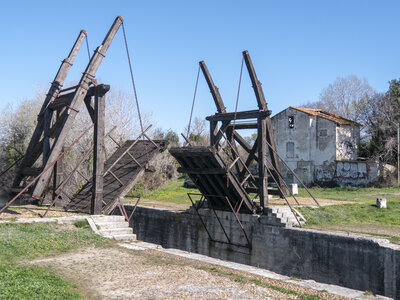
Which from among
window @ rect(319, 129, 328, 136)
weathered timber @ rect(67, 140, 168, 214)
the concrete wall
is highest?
window @ rect(319, 129, 328, 136)

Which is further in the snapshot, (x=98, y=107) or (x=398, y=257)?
(x=98, y=107)

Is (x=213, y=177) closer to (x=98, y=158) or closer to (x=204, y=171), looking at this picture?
(x=204, y=171)

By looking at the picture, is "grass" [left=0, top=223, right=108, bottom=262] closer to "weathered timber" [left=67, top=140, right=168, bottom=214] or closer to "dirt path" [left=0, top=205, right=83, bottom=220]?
"dirt path" [left=0, top=205, right=83, bottom=220]

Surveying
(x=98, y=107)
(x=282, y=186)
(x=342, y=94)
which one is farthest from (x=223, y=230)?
(x=342, y=94)

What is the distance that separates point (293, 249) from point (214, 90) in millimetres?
7719

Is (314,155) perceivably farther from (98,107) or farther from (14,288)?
(14,288)

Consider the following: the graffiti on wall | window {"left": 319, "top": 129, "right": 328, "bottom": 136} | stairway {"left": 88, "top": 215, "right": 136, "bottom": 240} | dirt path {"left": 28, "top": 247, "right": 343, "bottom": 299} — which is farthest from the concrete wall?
window {"left": 319, "top": 129, "right": 328, "bottom": 136}

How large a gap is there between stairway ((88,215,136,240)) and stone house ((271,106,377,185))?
24.4 m

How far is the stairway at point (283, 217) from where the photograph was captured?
1393cm

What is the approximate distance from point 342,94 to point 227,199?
43.1m

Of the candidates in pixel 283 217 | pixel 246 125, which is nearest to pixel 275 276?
pixel 283 217

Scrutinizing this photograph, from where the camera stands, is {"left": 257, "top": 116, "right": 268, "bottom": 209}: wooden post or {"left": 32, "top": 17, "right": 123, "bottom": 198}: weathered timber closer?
{"left": 32, "top": 17, "right": 123, "bottom": 198}: weathered timber

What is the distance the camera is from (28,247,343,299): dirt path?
21.7 ft

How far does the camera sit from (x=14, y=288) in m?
6.04
